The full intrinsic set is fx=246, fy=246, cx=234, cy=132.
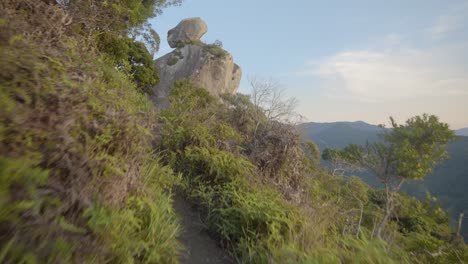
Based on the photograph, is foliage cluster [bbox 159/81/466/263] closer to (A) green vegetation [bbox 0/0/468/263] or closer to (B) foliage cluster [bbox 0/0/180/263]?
(A) green vegetation [bbox 0/0/468/263]

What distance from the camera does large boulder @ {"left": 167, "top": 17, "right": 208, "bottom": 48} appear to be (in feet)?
119

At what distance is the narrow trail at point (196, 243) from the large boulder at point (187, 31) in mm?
34354

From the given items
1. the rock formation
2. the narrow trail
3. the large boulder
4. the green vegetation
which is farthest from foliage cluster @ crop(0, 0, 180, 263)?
the large boulder

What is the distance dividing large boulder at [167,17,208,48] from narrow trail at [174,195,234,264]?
34354 millimetres

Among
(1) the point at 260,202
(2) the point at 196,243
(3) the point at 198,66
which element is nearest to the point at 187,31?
(3) the point at 198,66

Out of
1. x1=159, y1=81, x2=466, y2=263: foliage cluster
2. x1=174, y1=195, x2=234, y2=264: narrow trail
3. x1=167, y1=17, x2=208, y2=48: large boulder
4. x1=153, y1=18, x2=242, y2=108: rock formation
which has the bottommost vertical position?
x1=174, y1=195, x2=234, y2=264: narrow trail

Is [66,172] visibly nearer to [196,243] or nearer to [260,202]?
[196,243]

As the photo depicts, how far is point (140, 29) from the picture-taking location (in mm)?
15305

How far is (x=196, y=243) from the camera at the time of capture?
432 cm

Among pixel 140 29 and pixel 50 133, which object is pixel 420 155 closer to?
pixel 140 29

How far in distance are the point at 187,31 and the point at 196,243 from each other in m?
36.9

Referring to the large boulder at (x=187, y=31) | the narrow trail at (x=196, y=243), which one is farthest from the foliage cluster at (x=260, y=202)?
the large boulder at (x=187, y=31)

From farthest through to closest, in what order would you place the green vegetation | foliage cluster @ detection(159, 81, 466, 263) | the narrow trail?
1. the narrow trail
2. foliage cluster @ detection(159, 81, 466, 263)
3. the green vegetation

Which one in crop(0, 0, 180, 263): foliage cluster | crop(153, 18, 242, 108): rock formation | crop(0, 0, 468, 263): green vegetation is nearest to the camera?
crop(0, 0, 180, 263): foliage cluster
